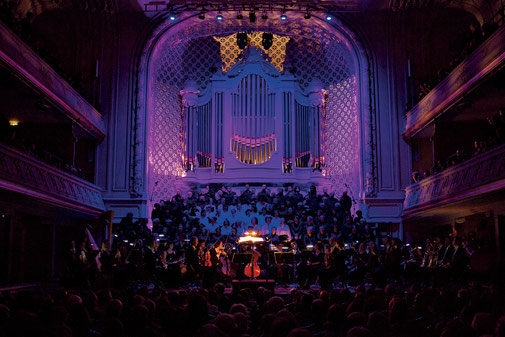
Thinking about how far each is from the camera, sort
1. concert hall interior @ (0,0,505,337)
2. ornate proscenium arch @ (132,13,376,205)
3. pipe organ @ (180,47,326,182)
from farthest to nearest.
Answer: pipe organ @ (180,47,326,182) → ornate proscenium arch @ (132,13,376,205) → concert hall interior @ (0,0,505,337)

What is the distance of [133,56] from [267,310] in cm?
1739

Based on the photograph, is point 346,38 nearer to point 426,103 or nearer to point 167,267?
point 426,103

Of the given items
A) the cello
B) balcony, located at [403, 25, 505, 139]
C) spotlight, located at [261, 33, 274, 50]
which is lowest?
the cello

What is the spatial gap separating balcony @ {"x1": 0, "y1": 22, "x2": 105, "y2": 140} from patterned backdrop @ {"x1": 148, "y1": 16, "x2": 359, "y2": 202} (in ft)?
9.62

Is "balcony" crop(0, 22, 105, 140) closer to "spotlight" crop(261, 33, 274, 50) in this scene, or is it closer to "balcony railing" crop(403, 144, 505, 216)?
"spotlight" crop(261, 33, 274, 50)

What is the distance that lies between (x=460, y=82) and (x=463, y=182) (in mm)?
3001

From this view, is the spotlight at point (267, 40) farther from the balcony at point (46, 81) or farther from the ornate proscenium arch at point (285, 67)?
the balcony at point (46, 81)

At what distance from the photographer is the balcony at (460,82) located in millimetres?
13430

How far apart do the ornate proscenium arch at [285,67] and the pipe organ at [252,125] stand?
64 centimetres

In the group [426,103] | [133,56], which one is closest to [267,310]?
[426,103]

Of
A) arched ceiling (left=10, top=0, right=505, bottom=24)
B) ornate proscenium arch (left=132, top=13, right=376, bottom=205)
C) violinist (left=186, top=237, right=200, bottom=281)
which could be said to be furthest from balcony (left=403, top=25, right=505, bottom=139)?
violinist (left=186, top=237, right=200, bottom=281)

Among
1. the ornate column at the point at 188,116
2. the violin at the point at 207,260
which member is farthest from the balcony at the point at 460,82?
the ornate column at the point at 188,116

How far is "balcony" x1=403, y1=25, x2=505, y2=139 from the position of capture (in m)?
13.4

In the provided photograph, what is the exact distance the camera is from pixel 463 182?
14672 millimetres
